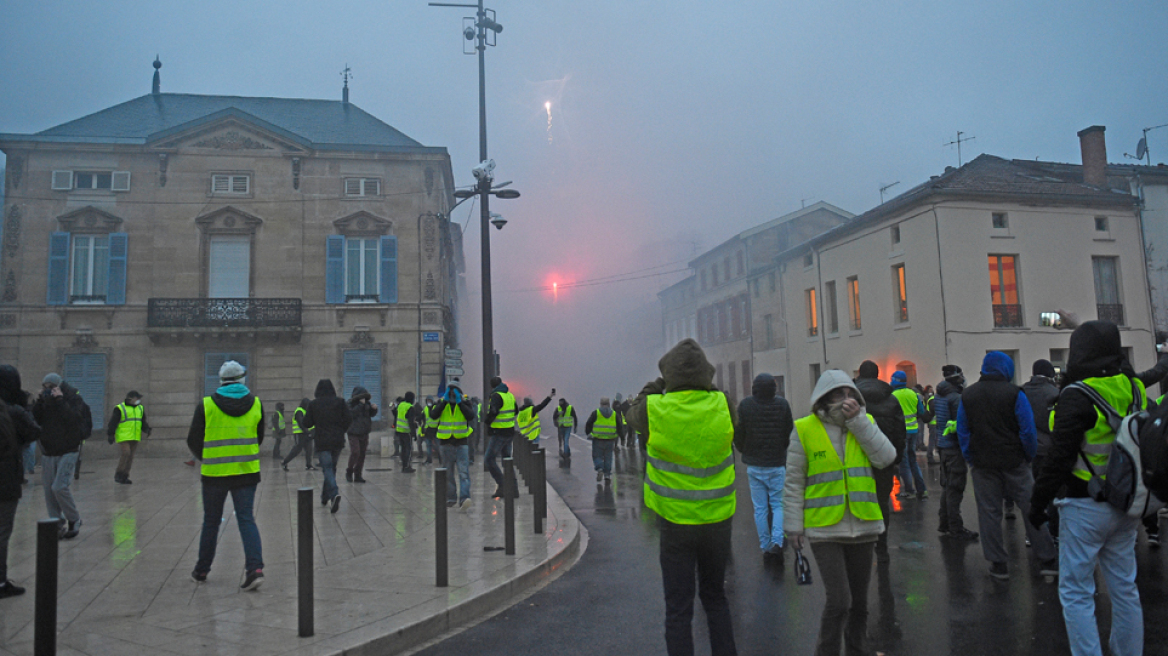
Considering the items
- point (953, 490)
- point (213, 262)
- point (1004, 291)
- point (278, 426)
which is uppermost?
point (213, 262)

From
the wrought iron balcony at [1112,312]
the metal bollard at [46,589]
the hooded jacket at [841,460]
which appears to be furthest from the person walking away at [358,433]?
the wrought iron balcony at [1112,312]

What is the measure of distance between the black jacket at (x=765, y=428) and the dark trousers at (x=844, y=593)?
114 inches

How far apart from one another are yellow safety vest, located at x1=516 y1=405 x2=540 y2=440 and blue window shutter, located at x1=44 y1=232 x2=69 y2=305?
52.8 feet

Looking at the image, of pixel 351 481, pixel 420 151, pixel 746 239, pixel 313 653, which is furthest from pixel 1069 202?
pixel 313 653

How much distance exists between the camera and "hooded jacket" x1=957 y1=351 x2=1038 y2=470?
19.1ft

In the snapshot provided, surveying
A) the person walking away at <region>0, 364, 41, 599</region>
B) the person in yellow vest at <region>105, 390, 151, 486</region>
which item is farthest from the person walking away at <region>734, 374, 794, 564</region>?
the person in yellow vest at <region>105, 390, 151, 486</region>

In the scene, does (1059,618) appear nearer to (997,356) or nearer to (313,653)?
(997,356)

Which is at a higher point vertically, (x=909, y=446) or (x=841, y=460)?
(x=841, y=460)

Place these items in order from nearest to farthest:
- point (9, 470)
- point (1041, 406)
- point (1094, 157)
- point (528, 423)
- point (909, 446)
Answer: point (9, 470) < point (1041, 406) < point (909, 446) < point (528, 423) < point (1094, 157)

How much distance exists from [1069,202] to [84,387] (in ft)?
98.9

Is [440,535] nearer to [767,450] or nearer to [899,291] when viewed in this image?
[767,450]

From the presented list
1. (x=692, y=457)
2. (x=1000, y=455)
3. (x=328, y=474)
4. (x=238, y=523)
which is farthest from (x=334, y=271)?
(x=692, y=457)

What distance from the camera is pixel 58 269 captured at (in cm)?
2227

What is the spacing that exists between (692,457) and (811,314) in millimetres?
26828
